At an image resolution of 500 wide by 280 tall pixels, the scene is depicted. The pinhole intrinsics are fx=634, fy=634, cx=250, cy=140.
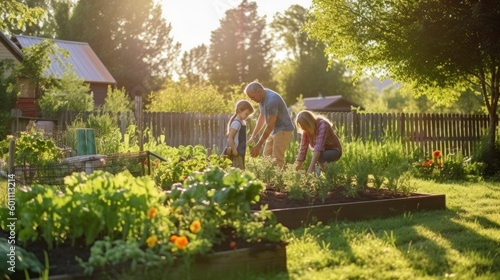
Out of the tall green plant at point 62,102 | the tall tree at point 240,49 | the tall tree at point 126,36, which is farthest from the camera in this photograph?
the tall tree at point 240,49

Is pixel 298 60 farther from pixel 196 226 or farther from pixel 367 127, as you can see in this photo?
pixel 196 226

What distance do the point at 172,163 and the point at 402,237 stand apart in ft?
Answer: 8.96

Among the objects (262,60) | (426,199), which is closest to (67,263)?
(426,199)

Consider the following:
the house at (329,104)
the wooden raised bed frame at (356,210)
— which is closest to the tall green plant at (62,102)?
the wooden raised bed frame at (356,210)

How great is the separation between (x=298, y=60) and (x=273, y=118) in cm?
5116

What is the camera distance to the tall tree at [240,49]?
55500 mm

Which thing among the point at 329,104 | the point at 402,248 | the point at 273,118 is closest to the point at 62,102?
the point at 273,118

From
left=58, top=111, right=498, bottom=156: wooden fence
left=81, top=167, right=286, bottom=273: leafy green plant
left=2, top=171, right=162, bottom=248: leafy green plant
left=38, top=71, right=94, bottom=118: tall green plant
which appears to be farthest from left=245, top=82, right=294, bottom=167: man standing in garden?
left=38, top=71, right=94, bottom=118: tall green plant

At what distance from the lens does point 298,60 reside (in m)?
59.7

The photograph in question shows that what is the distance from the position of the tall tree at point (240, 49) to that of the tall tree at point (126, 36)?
5.77 m

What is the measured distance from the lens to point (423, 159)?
14500mm

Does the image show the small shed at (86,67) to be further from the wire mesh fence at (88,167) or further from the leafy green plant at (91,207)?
the leafy green plant at (91,207)

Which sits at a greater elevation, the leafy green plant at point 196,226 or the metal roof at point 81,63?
the metal roof at point 81,63

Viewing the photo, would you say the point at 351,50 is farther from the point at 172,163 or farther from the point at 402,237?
the point at 402,237
